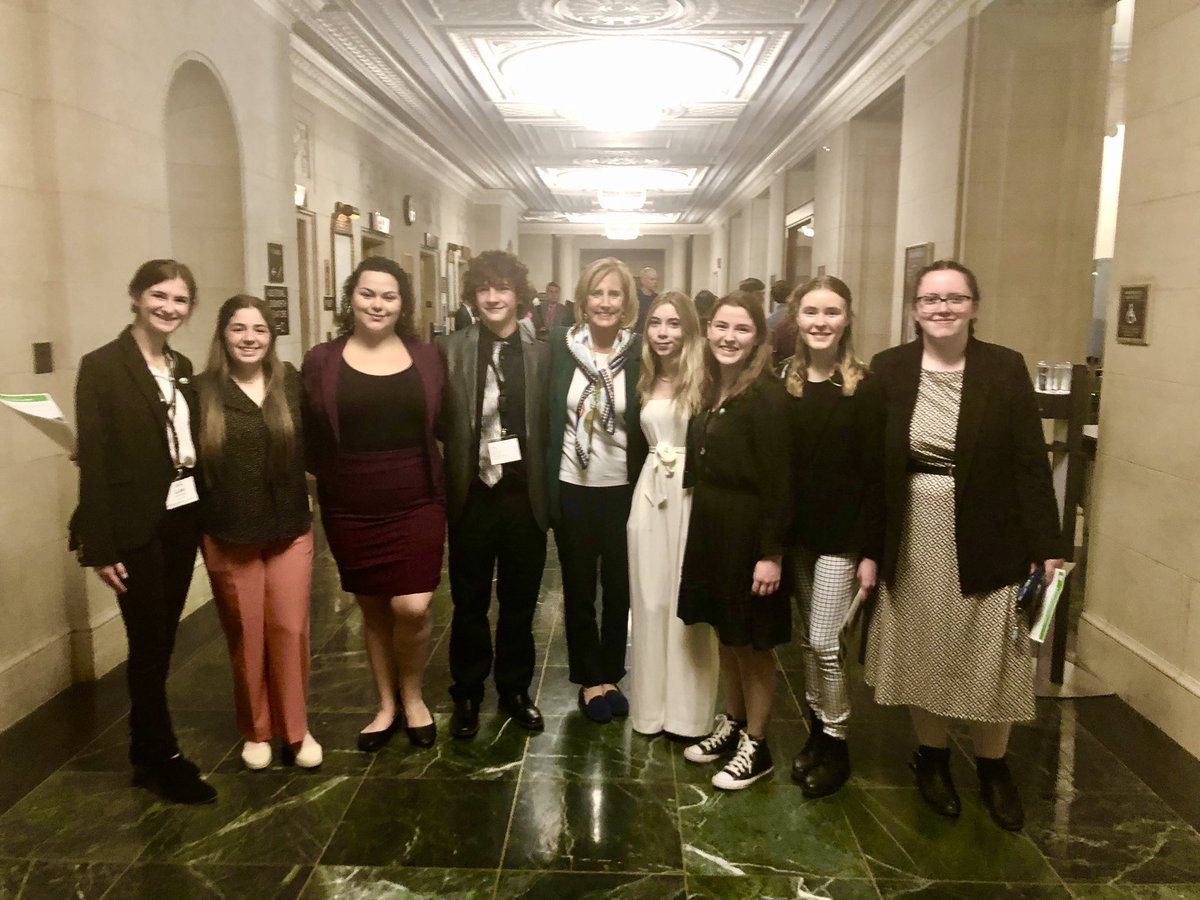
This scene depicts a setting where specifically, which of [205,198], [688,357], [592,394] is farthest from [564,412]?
[205,198]

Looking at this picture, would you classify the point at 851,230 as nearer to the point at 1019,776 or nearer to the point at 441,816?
the point at 1019,776

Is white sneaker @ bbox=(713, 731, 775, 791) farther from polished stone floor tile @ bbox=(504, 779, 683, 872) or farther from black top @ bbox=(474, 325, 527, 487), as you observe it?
black top @ bbox=(474, 325, 527, 487)

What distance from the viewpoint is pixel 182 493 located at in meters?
2.54

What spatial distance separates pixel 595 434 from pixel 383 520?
0.75 meters

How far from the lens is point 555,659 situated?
3.85m

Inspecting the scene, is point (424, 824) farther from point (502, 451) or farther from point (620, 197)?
point (620, 197)

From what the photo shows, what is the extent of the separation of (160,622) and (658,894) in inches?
63.3

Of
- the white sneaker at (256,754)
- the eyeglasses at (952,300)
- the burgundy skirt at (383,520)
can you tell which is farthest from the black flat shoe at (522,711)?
the eyeglasses at (952,300)

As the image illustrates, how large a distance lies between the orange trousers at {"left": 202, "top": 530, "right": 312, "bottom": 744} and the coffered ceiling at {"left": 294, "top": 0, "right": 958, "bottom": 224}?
4.40m

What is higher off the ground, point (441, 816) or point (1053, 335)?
point (1053, 335)

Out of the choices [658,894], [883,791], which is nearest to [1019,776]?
[883,791]

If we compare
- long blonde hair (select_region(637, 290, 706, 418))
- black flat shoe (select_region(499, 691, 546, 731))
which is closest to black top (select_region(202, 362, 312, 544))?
black flat shoe (select_region(499, 691, 546, 731))

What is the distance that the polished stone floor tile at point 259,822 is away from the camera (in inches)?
94.7

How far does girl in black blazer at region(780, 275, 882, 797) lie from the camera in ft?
8.04
